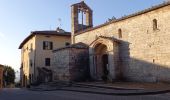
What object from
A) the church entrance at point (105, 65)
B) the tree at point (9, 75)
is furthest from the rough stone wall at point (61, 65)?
the tree at point (9, 75)

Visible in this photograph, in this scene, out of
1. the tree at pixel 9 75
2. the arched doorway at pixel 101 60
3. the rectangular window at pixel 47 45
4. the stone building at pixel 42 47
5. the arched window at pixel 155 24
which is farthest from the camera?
the tree at pixel 9 75

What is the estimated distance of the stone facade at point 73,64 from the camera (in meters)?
27.5

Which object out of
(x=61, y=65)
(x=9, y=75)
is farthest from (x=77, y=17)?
(x=9, y=75)

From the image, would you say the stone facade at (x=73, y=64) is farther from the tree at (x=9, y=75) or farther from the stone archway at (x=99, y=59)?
the tree at (x=9, y=75)

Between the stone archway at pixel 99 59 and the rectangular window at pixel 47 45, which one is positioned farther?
the rectangular window at pixel 47 45

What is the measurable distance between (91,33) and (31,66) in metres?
15.3

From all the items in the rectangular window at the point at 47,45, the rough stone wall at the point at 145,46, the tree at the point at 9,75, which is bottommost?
the tree at the point at 9,75

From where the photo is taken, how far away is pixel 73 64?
27.6 m

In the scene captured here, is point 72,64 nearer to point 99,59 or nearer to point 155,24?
point 99,59

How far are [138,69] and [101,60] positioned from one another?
18.1 ft

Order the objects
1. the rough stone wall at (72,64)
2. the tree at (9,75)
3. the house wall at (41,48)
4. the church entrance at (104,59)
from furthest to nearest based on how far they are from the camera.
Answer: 1. the tree at (9,75)
2. the house wall at (41,48)
3. the rough stone wall at (72,64)
4. the church entrance at (104,59)

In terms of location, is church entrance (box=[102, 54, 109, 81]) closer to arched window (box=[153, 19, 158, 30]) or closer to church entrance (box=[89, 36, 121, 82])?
church entrance (box=[89, 36, 121, 82])

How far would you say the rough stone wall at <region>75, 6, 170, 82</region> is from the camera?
20.6 m

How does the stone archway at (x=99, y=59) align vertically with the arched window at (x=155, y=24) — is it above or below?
below
